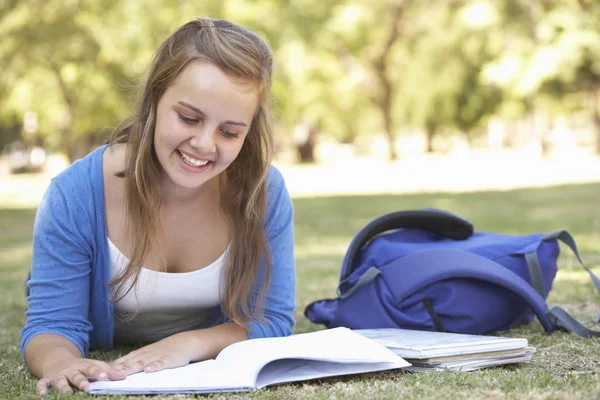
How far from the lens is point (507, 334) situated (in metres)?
3.30

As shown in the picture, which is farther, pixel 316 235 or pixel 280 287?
pixel 316 235

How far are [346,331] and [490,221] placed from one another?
6788 mm

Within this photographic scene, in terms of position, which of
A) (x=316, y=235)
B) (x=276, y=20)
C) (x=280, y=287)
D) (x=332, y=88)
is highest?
(x=276, y=20)

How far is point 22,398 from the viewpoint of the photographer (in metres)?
2.24

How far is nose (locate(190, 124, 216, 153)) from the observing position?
2520 millimetres

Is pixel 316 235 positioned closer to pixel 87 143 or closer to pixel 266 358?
pixel 266 358

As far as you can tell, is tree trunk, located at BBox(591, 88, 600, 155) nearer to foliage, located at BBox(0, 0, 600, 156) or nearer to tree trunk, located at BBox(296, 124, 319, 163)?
foliage, located at BBox(0, 0, 600, 156)

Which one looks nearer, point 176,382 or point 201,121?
point 176,382

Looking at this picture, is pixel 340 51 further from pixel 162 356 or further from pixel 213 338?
pixel 162 356

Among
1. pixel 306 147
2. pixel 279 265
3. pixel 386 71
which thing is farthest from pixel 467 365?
pixel 306 147

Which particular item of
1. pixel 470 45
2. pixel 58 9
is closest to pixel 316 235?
pixel 58 9

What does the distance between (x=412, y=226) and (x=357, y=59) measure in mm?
23249

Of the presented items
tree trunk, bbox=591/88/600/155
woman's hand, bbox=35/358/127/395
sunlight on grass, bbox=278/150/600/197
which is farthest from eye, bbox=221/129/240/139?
tree trunk, bbox=591/88/600/155

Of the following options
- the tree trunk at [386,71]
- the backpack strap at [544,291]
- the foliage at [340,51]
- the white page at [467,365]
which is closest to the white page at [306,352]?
the white page at [467,365]
